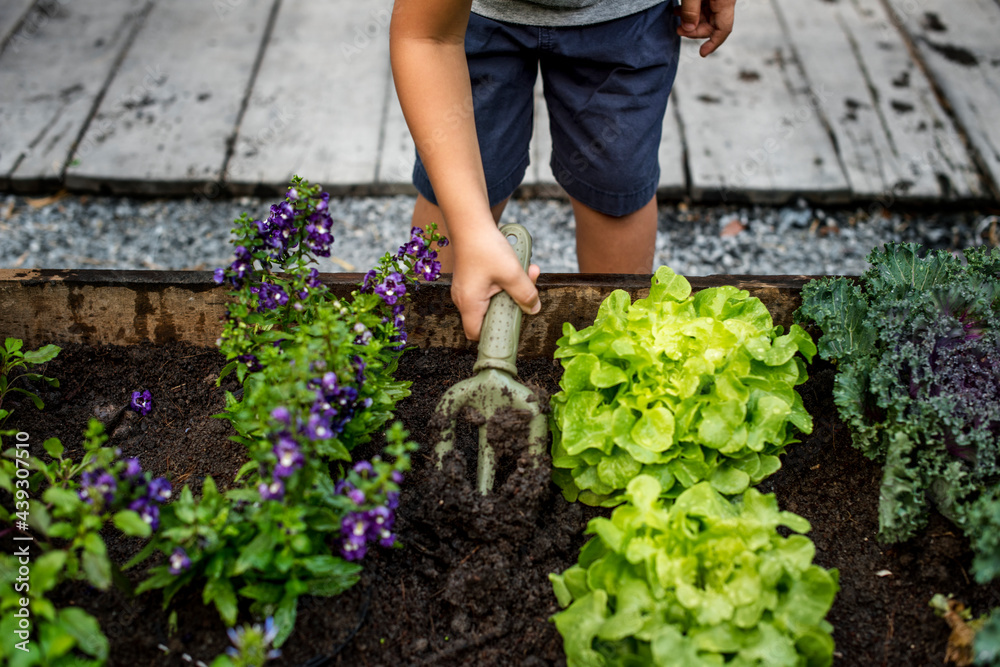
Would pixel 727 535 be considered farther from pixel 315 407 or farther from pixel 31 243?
pixel 31 243

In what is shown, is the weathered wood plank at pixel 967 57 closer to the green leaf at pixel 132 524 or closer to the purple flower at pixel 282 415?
the purple flower at pixel 282 415

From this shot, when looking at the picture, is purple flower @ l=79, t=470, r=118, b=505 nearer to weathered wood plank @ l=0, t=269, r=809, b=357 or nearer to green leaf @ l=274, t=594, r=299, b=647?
green leaf @ l=274, t=594, r=299, b=647

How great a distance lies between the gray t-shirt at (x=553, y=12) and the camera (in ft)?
5.40

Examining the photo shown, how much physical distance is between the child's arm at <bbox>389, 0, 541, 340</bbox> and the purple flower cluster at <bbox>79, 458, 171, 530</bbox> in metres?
0.60

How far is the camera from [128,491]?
3.36 ft

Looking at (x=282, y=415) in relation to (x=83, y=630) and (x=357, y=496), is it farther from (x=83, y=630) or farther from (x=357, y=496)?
(x=83, y=630)

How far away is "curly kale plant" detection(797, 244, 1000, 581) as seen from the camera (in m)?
1.24

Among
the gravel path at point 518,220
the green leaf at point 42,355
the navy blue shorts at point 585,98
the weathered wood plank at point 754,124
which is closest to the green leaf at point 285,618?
the green leaf at point 42,355

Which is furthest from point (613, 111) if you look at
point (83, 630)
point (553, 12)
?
point (83, 630)

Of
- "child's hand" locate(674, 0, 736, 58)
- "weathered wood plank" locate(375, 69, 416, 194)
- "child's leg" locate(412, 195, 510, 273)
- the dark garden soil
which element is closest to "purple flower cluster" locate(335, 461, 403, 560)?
the dark garden soil

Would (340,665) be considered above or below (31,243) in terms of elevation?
above

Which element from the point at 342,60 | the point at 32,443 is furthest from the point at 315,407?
the point at 342,60

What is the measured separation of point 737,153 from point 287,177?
1.89 m

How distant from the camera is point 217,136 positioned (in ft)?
10.1
